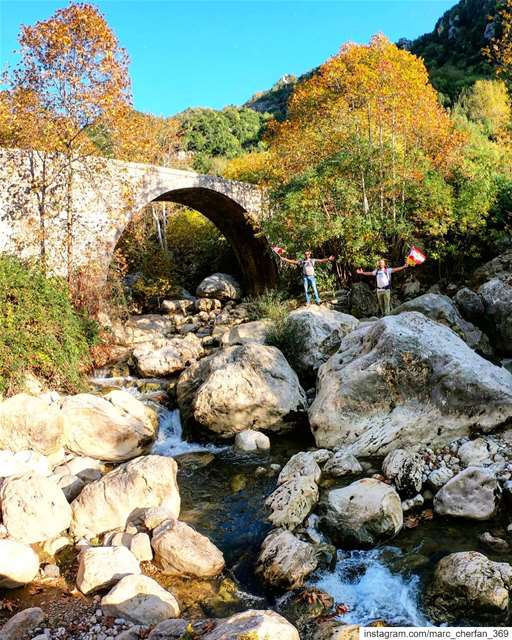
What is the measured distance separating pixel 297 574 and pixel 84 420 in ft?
13.3

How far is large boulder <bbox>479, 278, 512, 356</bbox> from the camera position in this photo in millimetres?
9195

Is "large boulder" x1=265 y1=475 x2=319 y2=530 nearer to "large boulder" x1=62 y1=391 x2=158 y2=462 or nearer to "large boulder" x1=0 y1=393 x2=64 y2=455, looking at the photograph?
"large boulder" x1=62 y1=391 x2=158 y2=462

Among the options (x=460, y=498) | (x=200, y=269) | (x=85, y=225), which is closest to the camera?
(x=460, y=498)

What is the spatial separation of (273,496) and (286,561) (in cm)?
128

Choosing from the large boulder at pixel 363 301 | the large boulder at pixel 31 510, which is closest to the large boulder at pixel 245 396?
the large boulder at pixel 31 510

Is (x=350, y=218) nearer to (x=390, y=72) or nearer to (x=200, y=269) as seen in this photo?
(x=390, y=72)

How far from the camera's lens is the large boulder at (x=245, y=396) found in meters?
7.53

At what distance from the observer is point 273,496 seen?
5605 millimetres

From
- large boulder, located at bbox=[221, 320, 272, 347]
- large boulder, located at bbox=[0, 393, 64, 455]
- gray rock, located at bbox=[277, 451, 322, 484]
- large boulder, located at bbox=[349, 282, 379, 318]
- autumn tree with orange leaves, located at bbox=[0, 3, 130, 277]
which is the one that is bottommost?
gray rock, located at bbox=[277, 451, 322, 484]

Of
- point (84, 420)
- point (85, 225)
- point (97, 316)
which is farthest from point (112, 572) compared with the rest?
point (85, 225)

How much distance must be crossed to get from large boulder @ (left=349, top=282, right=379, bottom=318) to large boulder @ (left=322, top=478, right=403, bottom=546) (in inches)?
328

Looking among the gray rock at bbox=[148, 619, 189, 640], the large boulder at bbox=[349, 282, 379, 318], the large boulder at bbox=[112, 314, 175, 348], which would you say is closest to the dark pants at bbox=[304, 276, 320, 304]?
the large boulder at bbox=[349, 282, 379, 318]

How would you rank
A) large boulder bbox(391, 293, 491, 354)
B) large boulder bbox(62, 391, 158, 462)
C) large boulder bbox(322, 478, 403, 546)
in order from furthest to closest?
large boulder bbox(391, 293, 491, 354)
large boulder bbox(62, 391, 158, 462)
large boulder bbox(322, 478, 403, 546)

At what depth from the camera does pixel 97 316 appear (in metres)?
11.7
